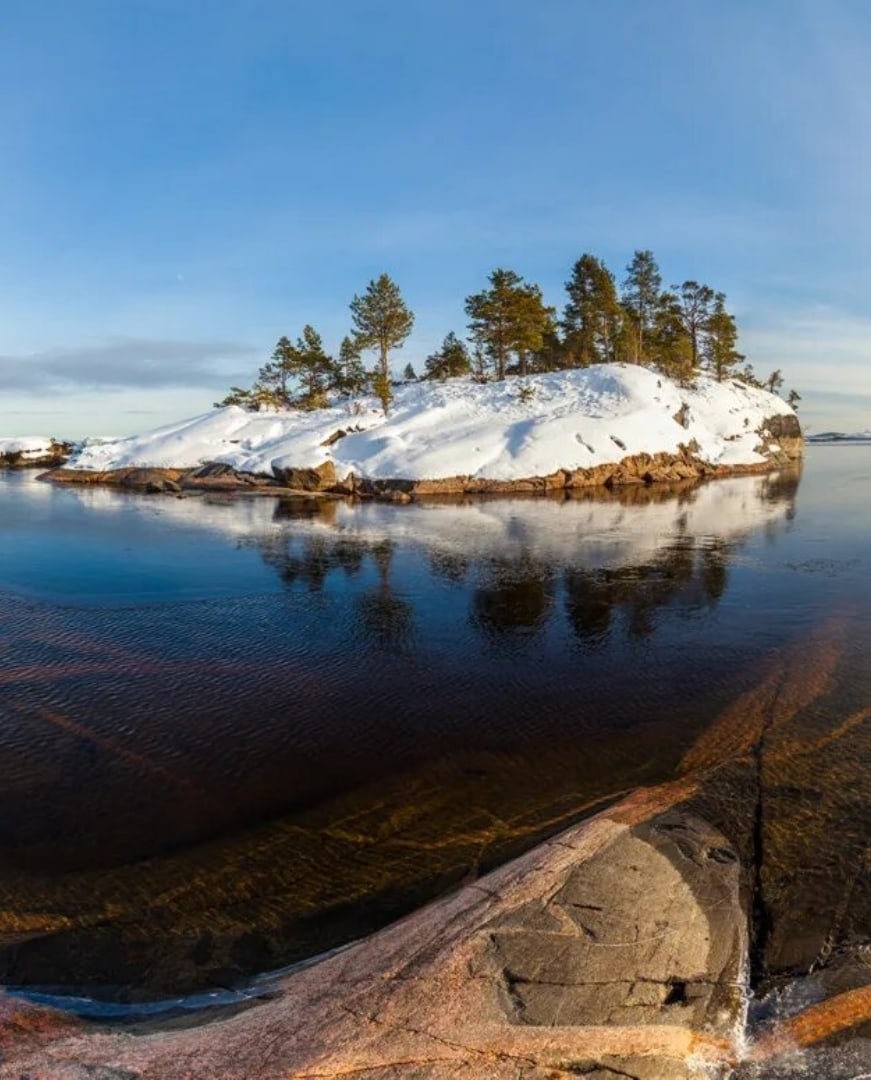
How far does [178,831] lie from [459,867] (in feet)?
11.8

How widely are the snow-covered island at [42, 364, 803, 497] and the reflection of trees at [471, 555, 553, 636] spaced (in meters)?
24.0

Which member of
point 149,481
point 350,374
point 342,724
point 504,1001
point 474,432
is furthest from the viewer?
point 350,374

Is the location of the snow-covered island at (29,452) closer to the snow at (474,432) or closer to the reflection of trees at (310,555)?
the snow at (474,432)

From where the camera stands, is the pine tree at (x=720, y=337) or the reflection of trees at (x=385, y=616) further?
the pine tree at (x=720, y=337)

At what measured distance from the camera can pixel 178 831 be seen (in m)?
8.19

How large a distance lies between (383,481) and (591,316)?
46.6 m

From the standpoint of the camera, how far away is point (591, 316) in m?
80.9

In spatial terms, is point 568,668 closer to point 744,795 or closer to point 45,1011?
point 744,795

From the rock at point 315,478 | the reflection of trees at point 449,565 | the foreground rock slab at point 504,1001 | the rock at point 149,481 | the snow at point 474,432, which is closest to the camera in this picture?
the foreground rock slab at point 504,1001

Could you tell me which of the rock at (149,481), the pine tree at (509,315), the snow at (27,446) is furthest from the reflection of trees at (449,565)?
the snow at (27,446)

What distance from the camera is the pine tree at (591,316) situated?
76812 mm

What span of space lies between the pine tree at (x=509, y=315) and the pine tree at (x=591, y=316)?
315 inches

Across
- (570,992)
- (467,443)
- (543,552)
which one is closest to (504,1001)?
(570,992)

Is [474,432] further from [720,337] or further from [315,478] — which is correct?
[720,337]
